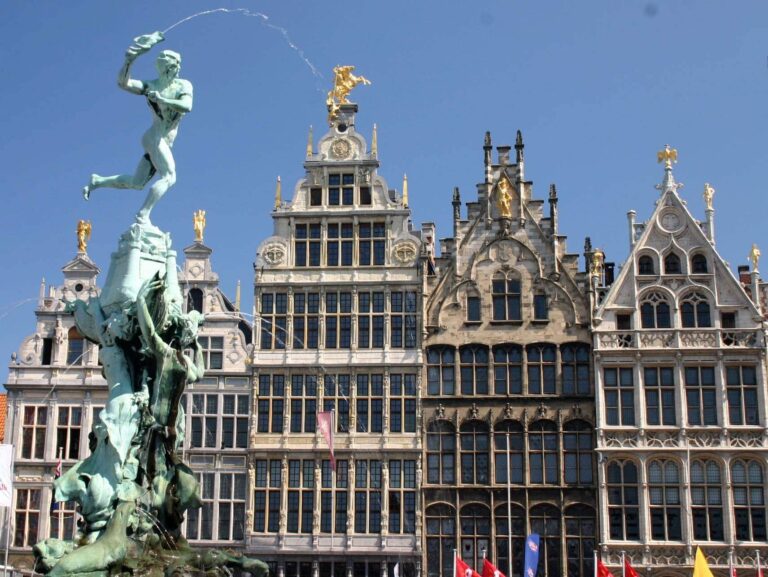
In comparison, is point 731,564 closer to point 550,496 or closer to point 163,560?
point 550,496

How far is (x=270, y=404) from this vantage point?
4294 centimetres

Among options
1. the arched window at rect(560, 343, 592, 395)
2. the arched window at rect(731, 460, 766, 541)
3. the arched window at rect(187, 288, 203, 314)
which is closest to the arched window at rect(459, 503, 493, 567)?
the arched window at rect(560, 343, 592, 395)

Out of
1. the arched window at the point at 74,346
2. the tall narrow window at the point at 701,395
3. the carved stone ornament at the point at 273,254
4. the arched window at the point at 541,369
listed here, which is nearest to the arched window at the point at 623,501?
the tall narrow window at the point at 701,395

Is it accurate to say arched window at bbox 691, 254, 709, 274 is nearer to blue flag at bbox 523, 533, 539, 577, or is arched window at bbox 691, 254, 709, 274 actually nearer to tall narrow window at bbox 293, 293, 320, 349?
blue flag at bbox 523, 533, 539, 577

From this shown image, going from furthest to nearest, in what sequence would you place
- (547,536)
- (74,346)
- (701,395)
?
(74,346) → (701,395) → (547,536)

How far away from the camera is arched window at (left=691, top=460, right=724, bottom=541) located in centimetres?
4003

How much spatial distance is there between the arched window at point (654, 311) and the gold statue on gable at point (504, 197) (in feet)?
19.1

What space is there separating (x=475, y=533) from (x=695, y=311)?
10914 millimetres

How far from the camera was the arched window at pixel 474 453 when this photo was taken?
1634 inches

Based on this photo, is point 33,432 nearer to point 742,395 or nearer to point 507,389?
point 507,389

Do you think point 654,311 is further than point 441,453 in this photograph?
Yes

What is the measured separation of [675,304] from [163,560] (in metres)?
24.3

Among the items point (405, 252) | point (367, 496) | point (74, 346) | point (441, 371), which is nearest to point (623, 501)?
point (441, 371)

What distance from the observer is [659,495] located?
1597 inches
